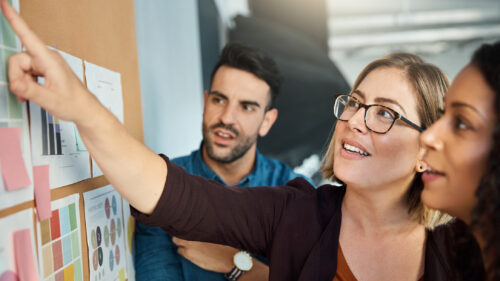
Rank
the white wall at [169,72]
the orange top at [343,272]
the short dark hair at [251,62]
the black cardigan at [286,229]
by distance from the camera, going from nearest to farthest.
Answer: the black cardigan at [286,229], the orange top at [343,272], the white wall at [169,72], the short dark hair at [251,62]

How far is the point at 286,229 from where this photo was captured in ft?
3.69

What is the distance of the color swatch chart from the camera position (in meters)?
0.72

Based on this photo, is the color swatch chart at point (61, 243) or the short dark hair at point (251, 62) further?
the short dark hair at point (251, 62)

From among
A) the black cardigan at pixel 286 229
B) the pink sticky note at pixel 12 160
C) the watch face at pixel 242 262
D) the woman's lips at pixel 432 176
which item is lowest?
the watch face at pixel 242 262

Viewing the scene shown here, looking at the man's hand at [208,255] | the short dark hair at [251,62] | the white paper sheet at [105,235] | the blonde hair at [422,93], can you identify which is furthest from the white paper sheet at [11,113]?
the short dark hair at [251,62]

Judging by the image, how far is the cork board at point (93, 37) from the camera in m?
0.74

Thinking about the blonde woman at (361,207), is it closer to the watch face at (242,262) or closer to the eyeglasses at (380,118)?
the eyeglasses at (380,118)

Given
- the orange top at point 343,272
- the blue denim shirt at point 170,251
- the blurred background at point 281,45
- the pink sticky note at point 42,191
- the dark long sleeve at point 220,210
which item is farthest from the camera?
the blurred background at point 281,45

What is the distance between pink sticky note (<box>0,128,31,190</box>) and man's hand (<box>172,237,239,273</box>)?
79 cm

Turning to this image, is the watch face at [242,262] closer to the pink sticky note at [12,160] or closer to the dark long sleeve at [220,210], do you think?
the dark long sleeve at [220,210]

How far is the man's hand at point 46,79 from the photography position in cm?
60

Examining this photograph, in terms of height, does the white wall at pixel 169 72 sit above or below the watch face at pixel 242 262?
above

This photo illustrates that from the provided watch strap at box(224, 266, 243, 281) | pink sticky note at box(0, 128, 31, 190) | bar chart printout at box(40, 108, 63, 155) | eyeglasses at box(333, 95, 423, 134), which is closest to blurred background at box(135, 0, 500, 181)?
eyeglasses at box(333, 95, 423, 134)

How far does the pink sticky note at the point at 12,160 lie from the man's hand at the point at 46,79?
0.21 feet
